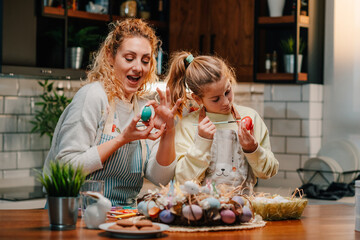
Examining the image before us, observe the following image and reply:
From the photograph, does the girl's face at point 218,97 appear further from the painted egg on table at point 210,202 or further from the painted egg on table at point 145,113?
the painted egg on table at point 210,202

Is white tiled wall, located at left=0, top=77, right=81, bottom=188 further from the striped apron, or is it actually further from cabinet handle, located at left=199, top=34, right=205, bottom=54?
the striped apron

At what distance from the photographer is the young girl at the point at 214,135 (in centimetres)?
201

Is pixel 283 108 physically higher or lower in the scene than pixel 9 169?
higher

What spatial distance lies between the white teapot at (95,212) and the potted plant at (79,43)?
244 centimetres

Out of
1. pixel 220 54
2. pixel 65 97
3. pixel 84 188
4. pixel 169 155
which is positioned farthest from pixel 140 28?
pixel 220 54

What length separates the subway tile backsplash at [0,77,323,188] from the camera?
11.8 feet

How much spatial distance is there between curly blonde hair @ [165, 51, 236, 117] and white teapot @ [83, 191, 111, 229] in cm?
70

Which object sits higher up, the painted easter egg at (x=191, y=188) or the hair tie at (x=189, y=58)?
the hair tie at (x=189, y=58)

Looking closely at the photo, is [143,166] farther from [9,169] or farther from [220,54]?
[220,54]

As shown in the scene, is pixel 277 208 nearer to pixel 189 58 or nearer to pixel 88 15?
pixel 189 58

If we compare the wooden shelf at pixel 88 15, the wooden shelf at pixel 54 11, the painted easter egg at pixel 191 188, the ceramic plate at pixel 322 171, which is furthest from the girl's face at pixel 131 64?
the ceramic plate at pixel 322 171

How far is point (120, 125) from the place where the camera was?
84.5 inches

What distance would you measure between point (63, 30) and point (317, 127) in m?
1.94

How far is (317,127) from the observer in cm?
416
